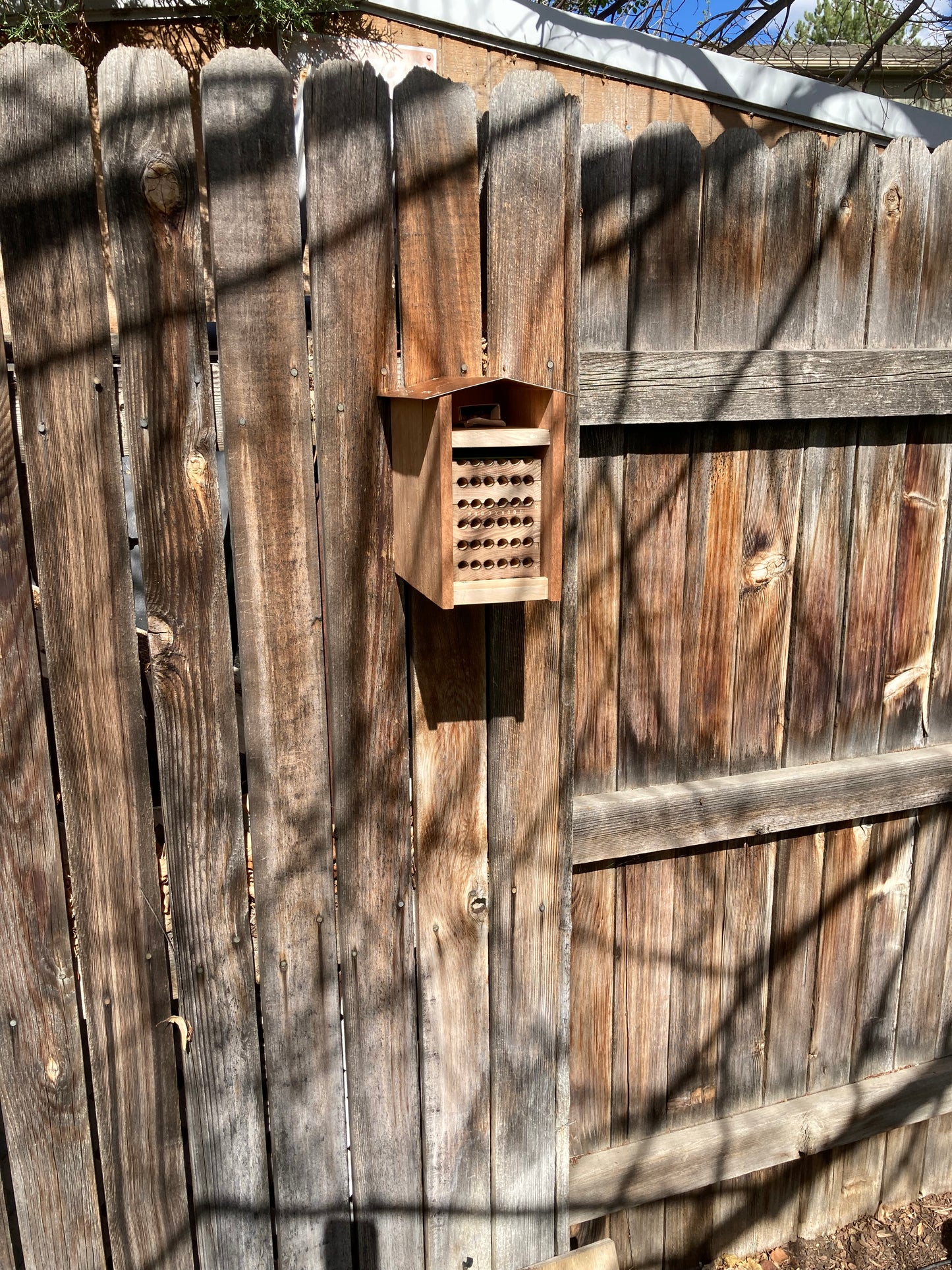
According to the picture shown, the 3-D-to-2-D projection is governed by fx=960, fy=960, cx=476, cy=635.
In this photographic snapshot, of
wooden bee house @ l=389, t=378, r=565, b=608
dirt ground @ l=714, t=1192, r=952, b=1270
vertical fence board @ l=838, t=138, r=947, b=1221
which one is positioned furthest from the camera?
dirt ground @ l=714, t=1192, r=952, b=1270

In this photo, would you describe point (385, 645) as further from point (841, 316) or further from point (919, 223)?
point (919, 223)

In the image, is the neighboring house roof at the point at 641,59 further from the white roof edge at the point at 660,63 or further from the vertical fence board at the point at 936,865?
the vertical fence board at the point at 936,865

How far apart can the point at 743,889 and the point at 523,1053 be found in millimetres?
700

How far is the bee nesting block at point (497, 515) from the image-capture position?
4.52 feet

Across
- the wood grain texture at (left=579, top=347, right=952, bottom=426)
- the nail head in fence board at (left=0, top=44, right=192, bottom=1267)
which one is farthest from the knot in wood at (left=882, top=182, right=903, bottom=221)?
the nail head in fence board at (left=0, top=44, right=192, bottom=1267)

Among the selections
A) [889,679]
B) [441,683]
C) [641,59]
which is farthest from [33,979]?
[641,59]

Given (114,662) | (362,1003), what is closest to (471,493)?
(114,662)

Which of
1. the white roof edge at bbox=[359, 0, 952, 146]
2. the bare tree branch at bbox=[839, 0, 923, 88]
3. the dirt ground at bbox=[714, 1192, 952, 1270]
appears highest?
the bare tree branch at bbox=[839, 0, 923, 88]

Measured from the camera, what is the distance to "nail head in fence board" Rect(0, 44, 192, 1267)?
1.40m

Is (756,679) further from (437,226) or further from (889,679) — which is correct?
(437,226)

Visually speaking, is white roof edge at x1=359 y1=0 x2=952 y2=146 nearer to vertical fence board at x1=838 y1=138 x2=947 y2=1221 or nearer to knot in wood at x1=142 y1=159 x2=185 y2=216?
vertical fence board at x1=838 y1=138 x2=947 y2=1221

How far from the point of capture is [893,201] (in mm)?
2051

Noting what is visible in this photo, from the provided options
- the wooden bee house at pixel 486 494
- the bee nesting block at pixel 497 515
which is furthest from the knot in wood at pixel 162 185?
the bee nesting block at pixel 497 515

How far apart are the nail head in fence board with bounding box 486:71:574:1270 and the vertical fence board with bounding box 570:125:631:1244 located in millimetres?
162
